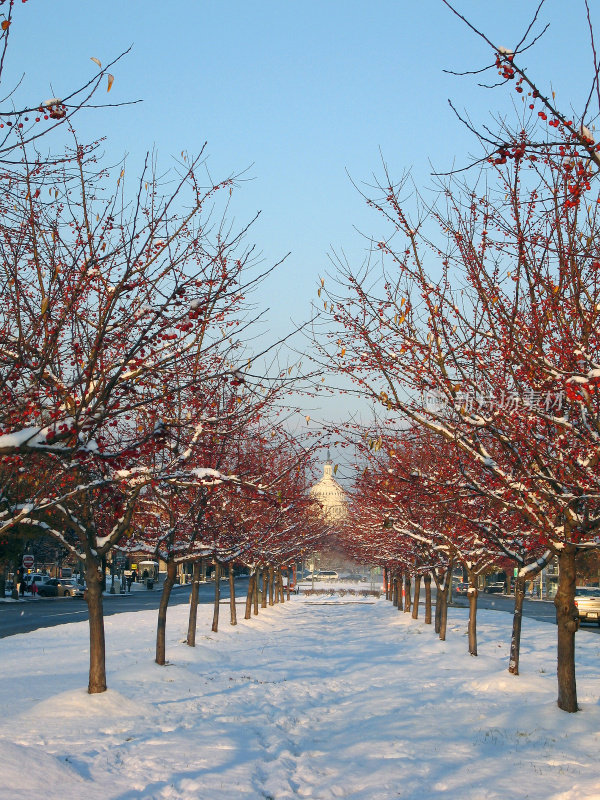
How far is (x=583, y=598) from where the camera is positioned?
38344mm

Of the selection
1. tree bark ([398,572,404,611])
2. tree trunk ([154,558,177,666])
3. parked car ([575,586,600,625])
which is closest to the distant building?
tree trunk ([154,558,177,666])

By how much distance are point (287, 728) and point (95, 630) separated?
347cm

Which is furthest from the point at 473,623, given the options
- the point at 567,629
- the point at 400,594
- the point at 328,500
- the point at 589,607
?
the point at 328,500

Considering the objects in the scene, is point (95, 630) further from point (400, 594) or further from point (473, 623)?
point (400, 594)

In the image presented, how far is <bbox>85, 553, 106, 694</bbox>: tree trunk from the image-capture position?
1255 centimetres

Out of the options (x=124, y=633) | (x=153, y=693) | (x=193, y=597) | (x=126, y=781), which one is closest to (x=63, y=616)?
(x=124, y=633)

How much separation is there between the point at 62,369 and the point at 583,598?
3382 cm

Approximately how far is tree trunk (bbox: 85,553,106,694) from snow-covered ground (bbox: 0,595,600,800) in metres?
0.27

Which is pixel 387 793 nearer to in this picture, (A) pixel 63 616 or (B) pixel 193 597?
(B) pixel 193 597

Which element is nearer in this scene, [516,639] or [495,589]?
[516,639]

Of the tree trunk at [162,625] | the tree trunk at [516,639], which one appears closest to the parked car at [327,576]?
the tree trunk at [162,625]

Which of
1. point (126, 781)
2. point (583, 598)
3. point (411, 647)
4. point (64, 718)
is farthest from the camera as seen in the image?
point (583, 598)

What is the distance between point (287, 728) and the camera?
1216cm

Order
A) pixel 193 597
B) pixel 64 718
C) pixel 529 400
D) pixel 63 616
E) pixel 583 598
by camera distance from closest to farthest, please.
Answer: pixel 529 400 < pixel 64 718 < pixel 193 597 < pixel 63 616 < pixel 583 598
